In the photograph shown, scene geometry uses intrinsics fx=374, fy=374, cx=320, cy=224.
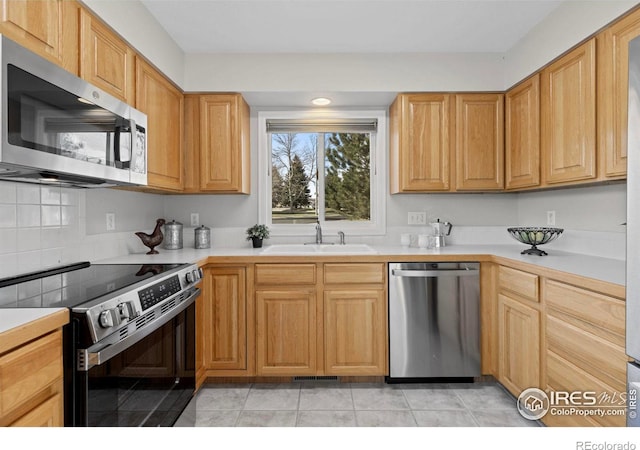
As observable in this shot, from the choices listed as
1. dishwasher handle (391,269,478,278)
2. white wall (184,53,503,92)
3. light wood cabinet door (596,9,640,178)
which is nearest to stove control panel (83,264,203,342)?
dishwasher handle (391,269,478,278)

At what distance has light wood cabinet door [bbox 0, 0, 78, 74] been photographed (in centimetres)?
129

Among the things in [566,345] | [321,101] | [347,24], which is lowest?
[566,345]

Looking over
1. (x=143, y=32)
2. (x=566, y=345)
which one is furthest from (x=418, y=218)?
(x=143, y=32)

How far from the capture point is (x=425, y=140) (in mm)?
2811

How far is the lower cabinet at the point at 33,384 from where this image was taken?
92 cm

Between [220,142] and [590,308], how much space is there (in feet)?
8.04

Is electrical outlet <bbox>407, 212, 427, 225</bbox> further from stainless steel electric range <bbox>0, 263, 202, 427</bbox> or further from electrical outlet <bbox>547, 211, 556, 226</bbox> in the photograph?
stainless steel electric range <bbox>0, 263, 202, 427</bbox>

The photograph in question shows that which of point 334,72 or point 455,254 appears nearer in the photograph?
point 455,254

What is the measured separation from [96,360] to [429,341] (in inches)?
77.4

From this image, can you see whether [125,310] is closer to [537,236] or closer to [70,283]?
[70,283]
